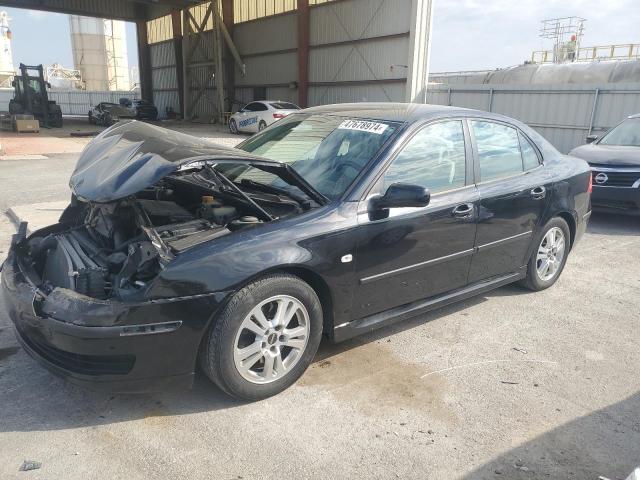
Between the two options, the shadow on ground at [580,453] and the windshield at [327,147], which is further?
the windshield at [327,147]

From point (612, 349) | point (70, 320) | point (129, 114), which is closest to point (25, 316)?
point (70, 320)

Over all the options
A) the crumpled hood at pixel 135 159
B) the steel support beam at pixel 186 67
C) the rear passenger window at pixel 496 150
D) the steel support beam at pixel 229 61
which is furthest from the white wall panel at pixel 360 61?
the crumpled hood at pixel 135 159

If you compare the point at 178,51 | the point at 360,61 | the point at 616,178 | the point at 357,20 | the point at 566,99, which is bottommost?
the point at 616,178

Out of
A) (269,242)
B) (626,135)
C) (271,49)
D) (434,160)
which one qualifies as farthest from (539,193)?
(271,49)

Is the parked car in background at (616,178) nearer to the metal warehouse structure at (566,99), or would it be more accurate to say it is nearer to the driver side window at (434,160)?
the driver side window at (434,160)

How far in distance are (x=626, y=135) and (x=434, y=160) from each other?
20.0 feet

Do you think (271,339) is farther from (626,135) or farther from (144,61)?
(144,61)

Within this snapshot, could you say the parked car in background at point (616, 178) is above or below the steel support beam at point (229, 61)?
below

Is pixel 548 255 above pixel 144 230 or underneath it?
underneath

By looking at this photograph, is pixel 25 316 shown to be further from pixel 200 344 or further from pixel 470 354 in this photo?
pixel 470 354

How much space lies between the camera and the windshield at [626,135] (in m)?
7.82

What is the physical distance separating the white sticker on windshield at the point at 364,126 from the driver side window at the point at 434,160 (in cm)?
24

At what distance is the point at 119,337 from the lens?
241 cm

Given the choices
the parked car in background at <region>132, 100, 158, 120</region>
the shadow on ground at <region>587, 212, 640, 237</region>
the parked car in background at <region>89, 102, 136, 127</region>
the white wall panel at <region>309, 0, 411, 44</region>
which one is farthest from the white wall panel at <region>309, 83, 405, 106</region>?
the shadow on ground at <region>587, 212, 640, 237</region>
